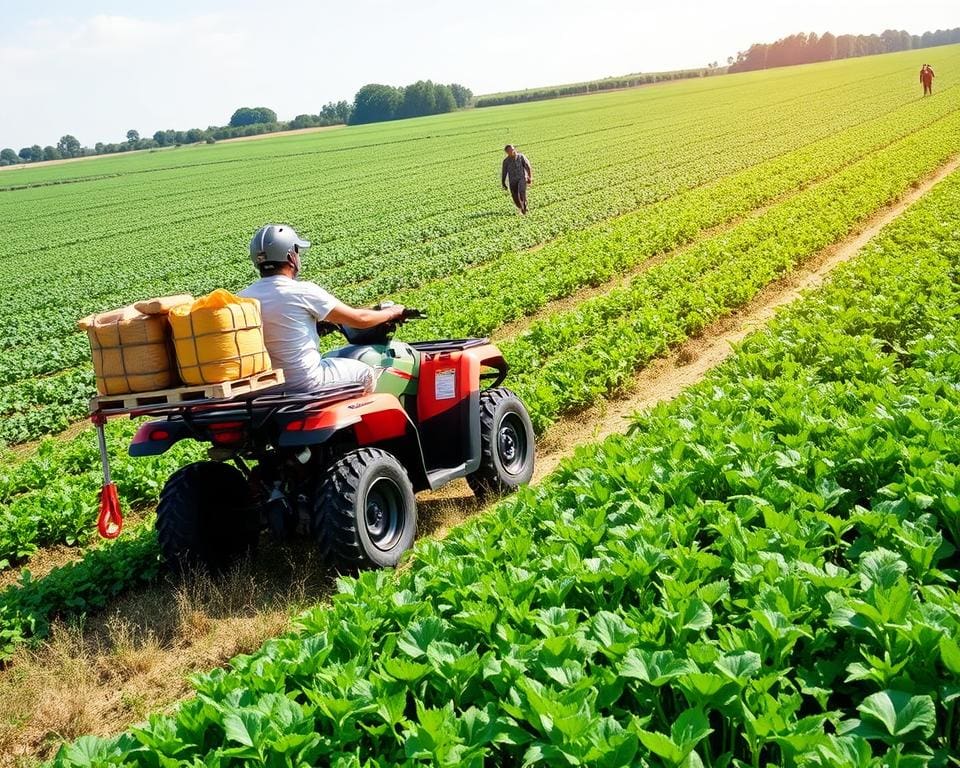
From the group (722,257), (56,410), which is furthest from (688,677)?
(722,257)

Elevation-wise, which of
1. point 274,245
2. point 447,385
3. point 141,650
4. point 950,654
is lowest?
point 141,650

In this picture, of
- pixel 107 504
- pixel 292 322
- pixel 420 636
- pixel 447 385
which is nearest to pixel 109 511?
pixel 107 504

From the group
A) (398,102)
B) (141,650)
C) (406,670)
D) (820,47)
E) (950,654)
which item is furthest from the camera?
(820,47)

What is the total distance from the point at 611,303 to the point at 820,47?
167 metres

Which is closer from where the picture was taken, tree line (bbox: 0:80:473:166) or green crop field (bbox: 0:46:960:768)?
green crop field (bbox: 0:46:960:768)

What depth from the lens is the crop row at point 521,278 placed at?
1331 centimetres

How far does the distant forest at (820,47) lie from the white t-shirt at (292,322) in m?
147

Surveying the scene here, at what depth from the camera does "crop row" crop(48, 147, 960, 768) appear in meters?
2.71

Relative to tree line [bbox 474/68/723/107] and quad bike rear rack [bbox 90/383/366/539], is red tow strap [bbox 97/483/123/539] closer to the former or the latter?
quad bike rear rack [bbox 90/383/366/539]

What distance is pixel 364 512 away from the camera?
548cm

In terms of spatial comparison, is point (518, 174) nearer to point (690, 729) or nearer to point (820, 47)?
point (690, 729)

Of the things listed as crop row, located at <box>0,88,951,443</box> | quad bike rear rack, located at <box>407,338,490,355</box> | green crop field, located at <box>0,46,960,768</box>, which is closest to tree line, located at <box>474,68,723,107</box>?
crop row, located at <box>0,88,951,443</box>

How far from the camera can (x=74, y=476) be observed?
30.1 ft

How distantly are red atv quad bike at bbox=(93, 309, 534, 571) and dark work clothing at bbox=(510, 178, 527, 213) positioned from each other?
1794 centimetres
